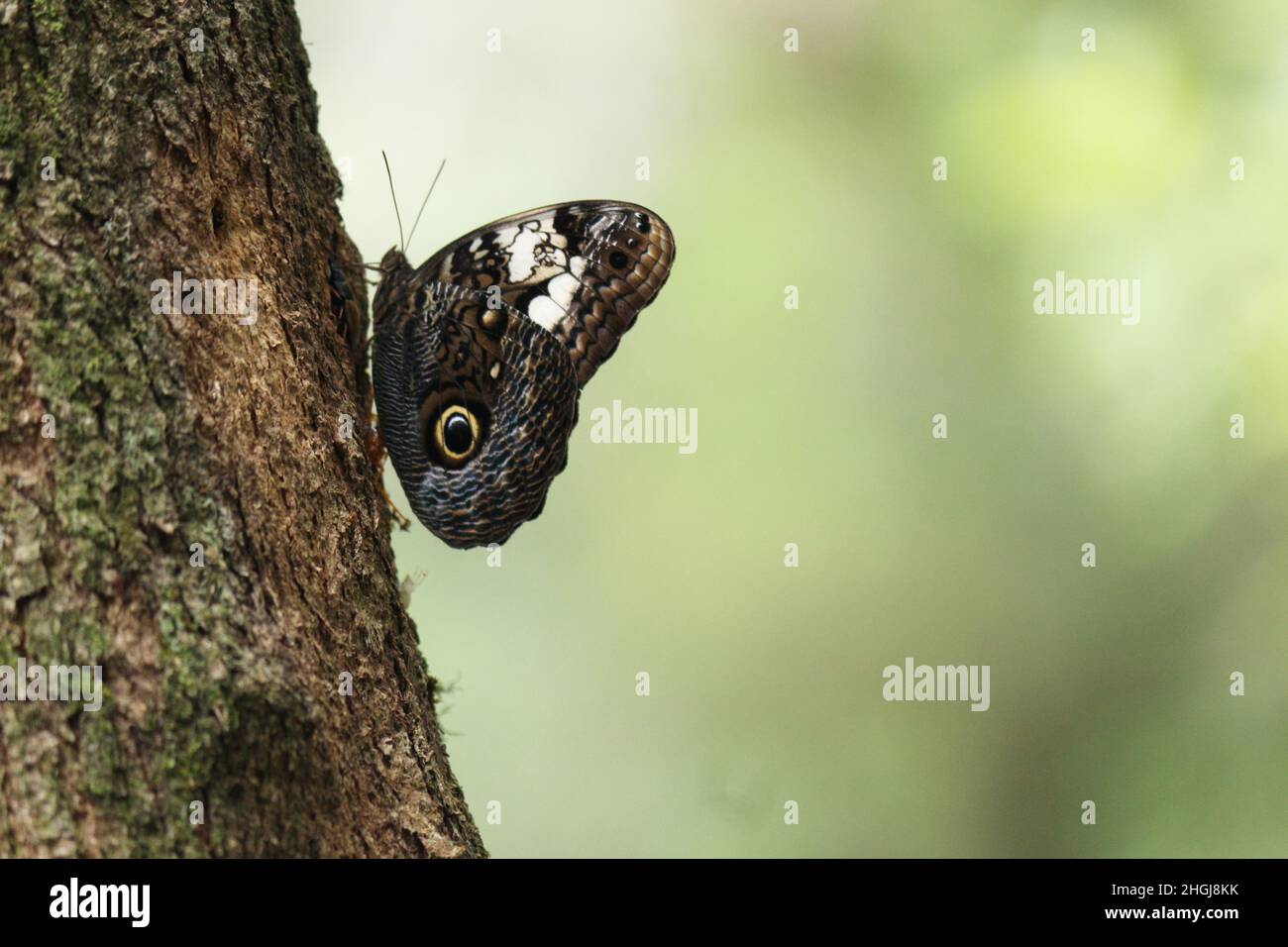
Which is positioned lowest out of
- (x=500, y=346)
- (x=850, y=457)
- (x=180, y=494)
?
(x=180, y=494)

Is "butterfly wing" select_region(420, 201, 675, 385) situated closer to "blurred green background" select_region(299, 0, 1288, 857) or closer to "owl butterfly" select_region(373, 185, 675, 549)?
"owl butterfly" select_region(373, 185, 675, 549)

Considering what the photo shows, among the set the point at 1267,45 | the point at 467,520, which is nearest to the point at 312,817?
the point at 467,520

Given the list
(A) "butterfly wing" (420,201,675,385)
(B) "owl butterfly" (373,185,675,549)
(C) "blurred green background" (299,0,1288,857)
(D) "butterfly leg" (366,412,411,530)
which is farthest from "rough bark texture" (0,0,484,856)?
(C) "blurred green background" (299,0,1288,857)

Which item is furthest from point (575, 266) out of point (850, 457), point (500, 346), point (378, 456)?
point (850, 457)

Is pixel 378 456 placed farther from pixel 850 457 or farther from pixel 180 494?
pixel 850 457

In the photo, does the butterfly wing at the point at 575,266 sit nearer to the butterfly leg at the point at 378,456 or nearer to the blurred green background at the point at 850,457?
the butterfly leg at the point at 378,456
